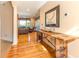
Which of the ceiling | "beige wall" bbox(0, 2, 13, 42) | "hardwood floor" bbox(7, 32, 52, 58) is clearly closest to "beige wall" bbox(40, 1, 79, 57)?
"hardwood floor" bbox(7, 32, 52, 58)

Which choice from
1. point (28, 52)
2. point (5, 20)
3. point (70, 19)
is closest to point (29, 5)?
point (5, 20)

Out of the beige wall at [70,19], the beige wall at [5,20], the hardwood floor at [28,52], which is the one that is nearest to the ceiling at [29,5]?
the beige wall at [5,20]

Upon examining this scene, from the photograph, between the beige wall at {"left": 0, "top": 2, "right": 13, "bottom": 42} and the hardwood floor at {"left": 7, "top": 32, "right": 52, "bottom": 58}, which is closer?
the beige wall at {"left": 0, "top": 2, "right": 13, "bottom": 42}

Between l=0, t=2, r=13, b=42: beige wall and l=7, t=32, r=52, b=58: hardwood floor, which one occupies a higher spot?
l=0, t=2, r=13, b=42: beige wall

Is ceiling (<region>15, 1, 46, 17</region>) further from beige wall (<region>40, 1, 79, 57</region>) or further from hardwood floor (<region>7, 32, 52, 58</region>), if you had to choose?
hardwood floor (<region>7, 32, 52, 58</region>)

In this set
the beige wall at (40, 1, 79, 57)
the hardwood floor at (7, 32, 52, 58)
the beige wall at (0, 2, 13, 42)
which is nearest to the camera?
the beige wall at (40, 1, 79, 57)

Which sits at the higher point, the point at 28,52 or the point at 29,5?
the point at 29,5

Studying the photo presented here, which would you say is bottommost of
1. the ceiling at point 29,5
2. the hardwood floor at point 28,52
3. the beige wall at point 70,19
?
the hardwood floor at point 28,52

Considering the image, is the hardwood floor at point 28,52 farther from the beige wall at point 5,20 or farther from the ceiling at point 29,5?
the ceiling at point 29,5

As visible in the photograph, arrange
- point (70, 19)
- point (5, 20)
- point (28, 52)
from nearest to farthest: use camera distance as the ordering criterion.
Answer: point (70, 19), point (5, 20), point (28, 52)

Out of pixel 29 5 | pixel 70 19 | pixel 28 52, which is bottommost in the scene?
pixel 28 52

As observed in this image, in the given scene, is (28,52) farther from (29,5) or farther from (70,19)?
(29,5)

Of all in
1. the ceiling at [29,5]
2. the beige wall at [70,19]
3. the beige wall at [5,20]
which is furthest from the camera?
the ceiling at [29,5]

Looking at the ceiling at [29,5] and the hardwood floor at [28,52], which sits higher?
the ceiling at [29,5]
